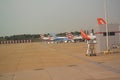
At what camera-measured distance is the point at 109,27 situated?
39.4m

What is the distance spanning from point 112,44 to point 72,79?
27.3 meters

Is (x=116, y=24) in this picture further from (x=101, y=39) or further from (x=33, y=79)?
(x=33, y=79)

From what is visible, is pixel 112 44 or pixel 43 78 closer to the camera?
pixel 43 78

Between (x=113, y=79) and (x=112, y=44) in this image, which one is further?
(x=112, y=44)

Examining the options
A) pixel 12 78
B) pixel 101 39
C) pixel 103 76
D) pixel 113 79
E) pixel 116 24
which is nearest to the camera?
pixel 113 79

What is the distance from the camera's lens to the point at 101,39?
37.3m

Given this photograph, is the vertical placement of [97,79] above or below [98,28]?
below

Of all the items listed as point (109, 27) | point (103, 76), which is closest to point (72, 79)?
point (103, 76)

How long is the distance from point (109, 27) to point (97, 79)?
26.4 meters

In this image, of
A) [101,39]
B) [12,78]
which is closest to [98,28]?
[101,39]

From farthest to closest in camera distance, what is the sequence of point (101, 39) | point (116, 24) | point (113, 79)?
point (116, 24), point (101, 39), point (113, 79)

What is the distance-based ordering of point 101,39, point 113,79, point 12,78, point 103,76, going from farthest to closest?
point 101,39 < point 12,78 < point 103,76 < point 113,79

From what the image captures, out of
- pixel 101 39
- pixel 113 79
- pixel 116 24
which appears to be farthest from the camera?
pixel 116 24

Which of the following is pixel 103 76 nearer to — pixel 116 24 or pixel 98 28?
pixel 98 28
